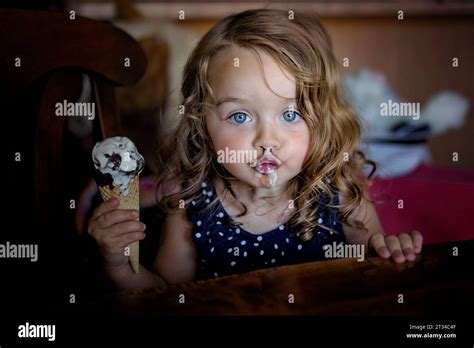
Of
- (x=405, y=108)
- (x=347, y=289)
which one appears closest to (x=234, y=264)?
(x=347, y=289)

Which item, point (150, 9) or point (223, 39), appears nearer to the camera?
point (223, 39)

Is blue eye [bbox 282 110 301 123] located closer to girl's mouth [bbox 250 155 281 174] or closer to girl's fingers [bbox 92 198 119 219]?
girl's mouth [bbox 250 155 281 174]

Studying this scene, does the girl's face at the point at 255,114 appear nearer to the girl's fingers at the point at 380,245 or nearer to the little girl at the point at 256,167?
the little girl at the point at 256,167

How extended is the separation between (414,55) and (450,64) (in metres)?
0.13

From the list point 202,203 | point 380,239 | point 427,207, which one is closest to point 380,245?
point 380,239

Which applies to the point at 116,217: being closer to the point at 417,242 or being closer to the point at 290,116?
the point at 290,116

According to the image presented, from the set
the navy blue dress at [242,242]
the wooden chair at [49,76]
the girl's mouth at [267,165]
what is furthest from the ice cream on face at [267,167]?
the wooden chair at [49,76]

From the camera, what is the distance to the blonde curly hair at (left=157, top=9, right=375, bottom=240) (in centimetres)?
96

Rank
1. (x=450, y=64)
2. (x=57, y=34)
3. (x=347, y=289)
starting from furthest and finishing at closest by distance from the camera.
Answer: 1. (x=450, y=64)
2. (x=57, y=34)
3. (x=347, y=289)

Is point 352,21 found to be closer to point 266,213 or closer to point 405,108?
point 405,108

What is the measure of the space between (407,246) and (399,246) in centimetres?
1

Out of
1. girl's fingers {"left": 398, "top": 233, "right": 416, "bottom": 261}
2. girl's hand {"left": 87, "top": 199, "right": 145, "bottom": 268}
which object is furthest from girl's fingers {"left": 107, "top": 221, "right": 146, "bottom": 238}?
girl's fingers {"left": 398, "top": 233, "right": 416, "bottom": 261}

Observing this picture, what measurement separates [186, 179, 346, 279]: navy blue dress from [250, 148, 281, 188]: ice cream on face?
0.13 m

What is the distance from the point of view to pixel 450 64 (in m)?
2.35
